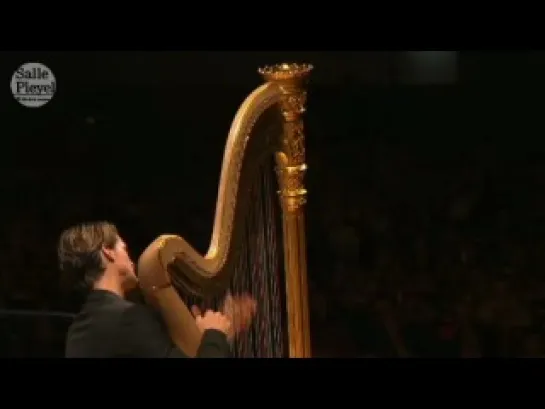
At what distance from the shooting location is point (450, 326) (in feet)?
8.47

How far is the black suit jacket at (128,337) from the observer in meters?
1.67

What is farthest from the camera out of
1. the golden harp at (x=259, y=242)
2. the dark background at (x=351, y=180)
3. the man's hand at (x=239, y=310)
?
the dark background at (x=351, y=180)

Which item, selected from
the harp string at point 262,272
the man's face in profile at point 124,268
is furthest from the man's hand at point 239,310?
the man's face in profile at point 124,268

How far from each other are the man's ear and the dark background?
28.8 inches

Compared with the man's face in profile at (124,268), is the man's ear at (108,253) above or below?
above

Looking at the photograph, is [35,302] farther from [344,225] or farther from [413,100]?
[413,100]

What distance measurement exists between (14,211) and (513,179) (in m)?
1.27

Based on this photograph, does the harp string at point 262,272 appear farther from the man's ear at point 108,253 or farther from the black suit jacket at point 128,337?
the man's ear at point 108,253

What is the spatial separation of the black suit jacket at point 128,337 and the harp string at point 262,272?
88 mm

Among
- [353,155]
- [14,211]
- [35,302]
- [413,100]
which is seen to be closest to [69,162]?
[14,211]

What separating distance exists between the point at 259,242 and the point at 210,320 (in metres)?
0.23

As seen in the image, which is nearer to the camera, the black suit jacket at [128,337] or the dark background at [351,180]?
the black suit jacket at [128,337]

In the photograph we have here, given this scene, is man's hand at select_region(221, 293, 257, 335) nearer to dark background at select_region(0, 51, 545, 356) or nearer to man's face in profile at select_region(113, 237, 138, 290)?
man's face in profile at select_region(113, 237, 138, 290)

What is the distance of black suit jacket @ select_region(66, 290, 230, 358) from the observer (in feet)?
5.47
